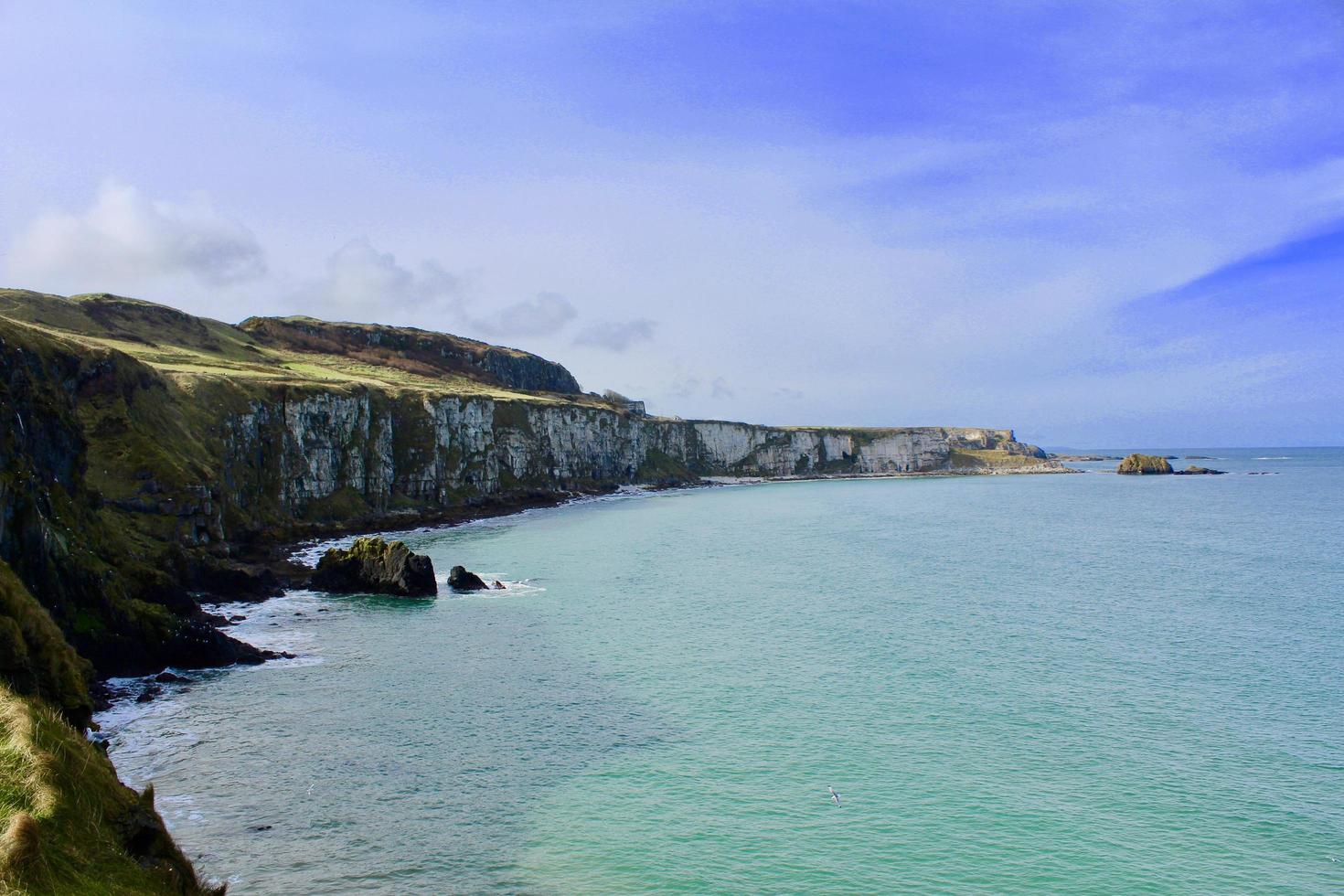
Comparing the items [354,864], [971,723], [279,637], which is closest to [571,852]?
[354,864]

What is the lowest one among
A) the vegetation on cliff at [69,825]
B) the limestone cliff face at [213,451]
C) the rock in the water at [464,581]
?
the rock in the water at [464,581]

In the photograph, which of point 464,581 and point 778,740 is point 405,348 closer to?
point 464,581

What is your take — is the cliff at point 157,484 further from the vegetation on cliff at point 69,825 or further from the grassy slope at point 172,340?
the grassy slope at point 172,340

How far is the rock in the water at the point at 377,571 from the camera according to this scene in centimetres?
5188

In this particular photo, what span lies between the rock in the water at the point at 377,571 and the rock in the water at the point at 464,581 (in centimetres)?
112

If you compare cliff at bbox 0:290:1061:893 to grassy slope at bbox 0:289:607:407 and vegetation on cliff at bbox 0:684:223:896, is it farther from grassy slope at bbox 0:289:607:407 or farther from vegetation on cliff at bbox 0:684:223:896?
grassy slope at bbox 0:289:607:407

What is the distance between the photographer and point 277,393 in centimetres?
8331

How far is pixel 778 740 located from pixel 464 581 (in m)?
31.4

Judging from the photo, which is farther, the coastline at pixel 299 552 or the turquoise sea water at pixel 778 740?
the coastline at pixel 299 552

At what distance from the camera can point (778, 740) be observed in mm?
26703

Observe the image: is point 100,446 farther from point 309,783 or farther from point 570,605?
point 309,783

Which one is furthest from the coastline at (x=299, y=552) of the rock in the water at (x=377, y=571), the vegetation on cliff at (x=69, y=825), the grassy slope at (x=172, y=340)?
the grassy slope at (x=172, y=340)

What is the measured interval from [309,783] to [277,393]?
223ft

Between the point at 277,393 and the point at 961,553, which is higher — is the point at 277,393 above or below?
above
